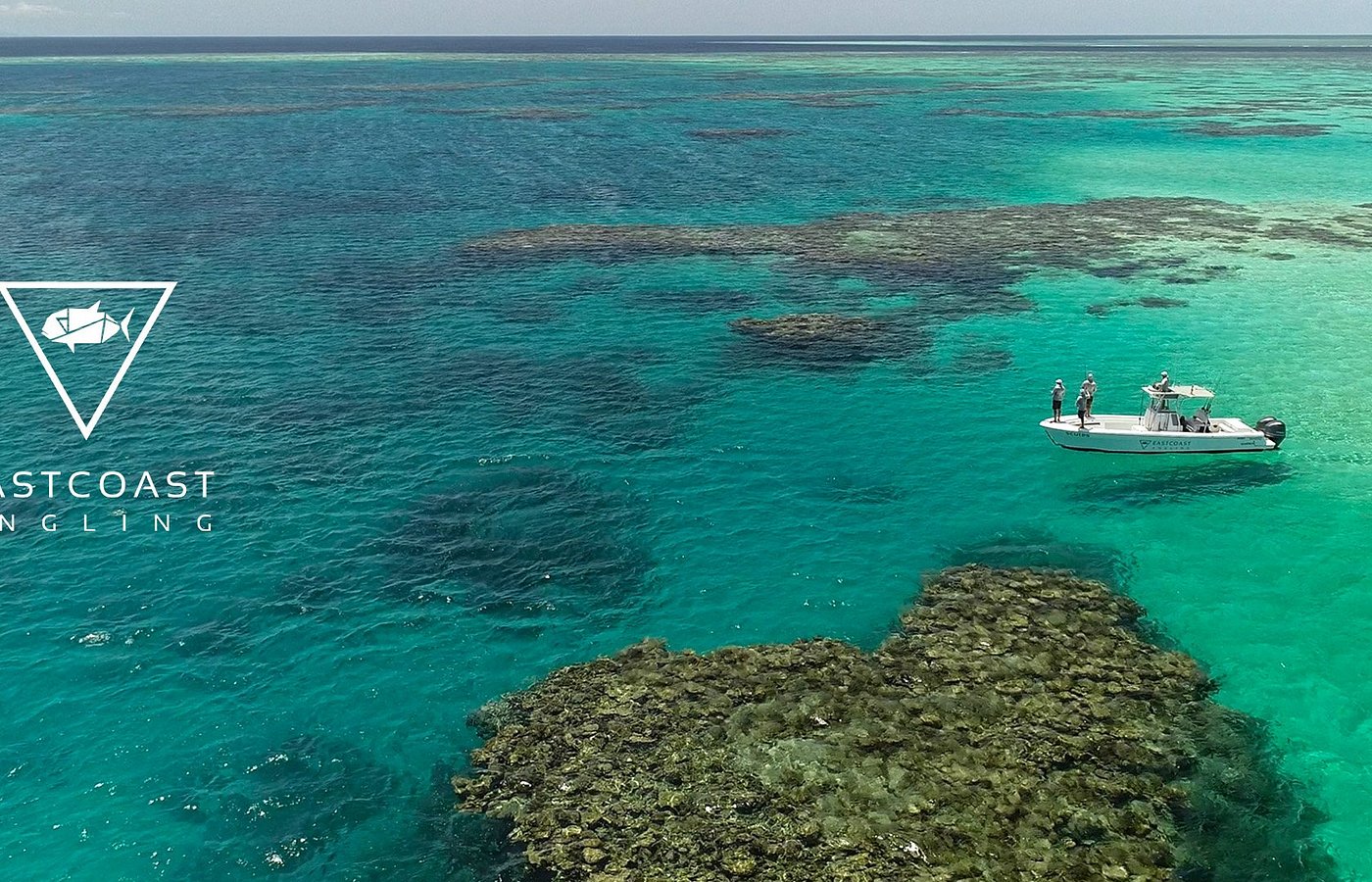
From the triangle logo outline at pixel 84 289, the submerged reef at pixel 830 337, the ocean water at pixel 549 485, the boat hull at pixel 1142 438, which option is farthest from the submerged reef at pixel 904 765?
the triangle logo outline at pixel 84 289

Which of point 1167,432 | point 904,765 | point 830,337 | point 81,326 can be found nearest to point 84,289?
point 81,326

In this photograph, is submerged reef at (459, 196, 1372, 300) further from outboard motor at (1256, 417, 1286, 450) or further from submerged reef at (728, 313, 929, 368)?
outboard motor at (1256, 417, 1286, 450)

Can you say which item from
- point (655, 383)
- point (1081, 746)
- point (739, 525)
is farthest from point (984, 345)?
point (1081, 746)

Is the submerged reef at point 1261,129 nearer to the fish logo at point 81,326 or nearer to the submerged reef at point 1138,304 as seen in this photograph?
the submerged reef at point 1138,304

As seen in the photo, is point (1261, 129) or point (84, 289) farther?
point (1261, 129)

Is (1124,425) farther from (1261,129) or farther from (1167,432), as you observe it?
(1261,129)

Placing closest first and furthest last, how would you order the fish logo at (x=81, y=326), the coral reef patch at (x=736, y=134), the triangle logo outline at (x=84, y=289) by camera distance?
the triangle logo outline at (x=84, y=289)
the fish logo at (x=81, y=326)
the coral reef patch at (x=736, y=134)
